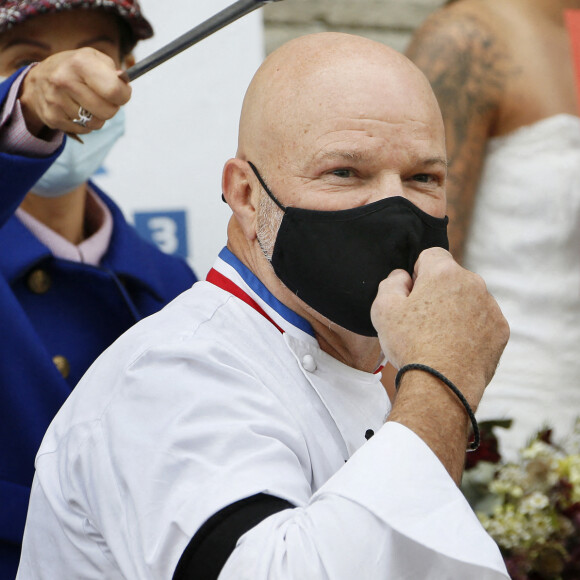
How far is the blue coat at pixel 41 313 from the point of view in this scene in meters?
2.03

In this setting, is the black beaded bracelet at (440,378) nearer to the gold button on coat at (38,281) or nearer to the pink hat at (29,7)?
the gold button on coat at (38,281)

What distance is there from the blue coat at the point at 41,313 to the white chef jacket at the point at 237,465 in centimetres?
40

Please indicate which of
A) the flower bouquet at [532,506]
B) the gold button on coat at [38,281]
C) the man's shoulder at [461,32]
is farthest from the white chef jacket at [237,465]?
the man's shoulder at [461,32]

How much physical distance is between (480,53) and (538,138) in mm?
295

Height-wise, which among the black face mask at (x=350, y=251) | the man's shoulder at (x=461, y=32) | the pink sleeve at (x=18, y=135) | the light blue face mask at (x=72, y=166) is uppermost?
the pink sleeve at (x=18, y=135)

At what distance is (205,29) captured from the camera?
1.53 meters

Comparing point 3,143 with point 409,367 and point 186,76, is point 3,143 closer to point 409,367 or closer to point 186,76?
point 409,367

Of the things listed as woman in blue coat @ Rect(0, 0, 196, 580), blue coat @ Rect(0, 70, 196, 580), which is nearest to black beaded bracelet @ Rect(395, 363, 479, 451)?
woman in blue coat @ Rect(0, 0, 196, 580)

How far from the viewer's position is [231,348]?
1.57 metres

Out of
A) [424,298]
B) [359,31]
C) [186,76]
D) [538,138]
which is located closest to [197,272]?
[186,76]

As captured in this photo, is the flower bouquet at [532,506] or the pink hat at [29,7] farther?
the pink hat at [29,7]

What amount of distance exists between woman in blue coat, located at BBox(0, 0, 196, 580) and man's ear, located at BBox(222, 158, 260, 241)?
26cm

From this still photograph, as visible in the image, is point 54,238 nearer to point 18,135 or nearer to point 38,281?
point 38,281

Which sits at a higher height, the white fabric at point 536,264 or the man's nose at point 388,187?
the man's nose at point 388,187
